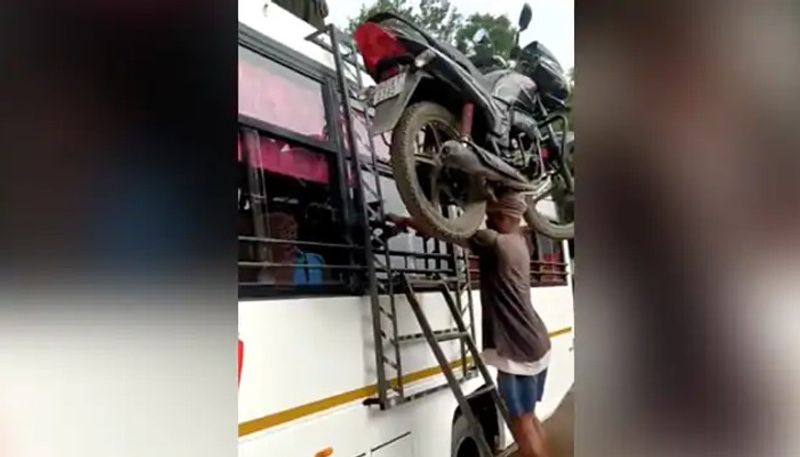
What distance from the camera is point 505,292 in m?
1.18

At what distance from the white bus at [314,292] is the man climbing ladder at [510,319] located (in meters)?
0.04

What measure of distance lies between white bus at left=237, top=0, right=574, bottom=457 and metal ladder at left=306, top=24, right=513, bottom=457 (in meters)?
0.01

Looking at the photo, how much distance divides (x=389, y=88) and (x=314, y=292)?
0.37 metres

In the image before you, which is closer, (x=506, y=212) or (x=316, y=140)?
(x=316, y=140)

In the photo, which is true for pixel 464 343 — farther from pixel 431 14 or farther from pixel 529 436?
pixel 431 14

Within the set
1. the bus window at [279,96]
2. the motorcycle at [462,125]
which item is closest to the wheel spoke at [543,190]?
the motorcycle at [462,125]

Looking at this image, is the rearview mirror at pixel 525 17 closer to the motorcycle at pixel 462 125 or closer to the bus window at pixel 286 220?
the motorcycle at pixel 462 125

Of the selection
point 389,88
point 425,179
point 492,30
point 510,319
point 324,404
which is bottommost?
point 324,404

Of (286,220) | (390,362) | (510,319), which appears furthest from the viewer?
(510,319)

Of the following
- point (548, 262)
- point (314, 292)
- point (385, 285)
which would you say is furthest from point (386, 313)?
point (548, 262)

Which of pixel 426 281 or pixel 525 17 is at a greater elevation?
pixel 525 17

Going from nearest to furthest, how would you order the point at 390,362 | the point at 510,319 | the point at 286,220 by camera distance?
the point at 286,220 → the point at 390,362 → the point at 510,319
